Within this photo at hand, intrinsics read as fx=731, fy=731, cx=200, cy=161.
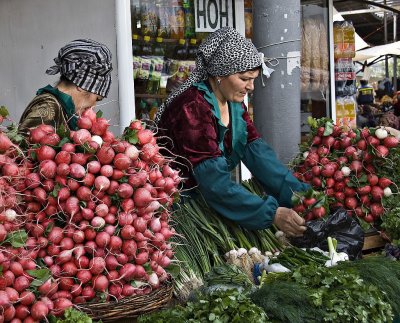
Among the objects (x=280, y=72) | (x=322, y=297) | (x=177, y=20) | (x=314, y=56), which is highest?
(x=177, y=20)

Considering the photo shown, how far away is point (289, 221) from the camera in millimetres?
3900

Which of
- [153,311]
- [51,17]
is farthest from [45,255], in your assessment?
[51,17]

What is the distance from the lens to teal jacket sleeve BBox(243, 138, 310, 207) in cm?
430

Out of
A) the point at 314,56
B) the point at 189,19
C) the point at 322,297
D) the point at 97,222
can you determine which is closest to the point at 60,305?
the point at 97,222

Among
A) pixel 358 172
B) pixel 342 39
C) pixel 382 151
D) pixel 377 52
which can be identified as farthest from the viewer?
pixel 377 52

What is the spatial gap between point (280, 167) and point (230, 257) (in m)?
0.77

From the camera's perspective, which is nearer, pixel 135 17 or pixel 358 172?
pixel 358 172

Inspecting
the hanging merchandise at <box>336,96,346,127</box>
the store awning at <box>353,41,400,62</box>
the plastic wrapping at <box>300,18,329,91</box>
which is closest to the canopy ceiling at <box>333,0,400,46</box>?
the store awning at <box>353,41,400,62</box>

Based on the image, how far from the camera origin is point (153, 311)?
295 centimetres

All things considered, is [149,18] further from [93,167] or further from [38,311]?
[38,311]

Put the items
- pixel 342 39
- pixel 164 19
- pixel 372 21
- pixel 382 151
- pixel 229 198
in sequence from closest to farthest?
pixel 229 198, pixel 382 151, pixel 164 19, pixel 342 39, pixel 372 21

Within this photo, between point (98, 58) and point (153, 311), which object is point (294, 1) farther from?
point (153, 311)

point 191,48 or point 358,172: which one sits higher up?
point 191,48

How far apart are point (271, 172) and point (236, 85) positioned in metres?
0.65
